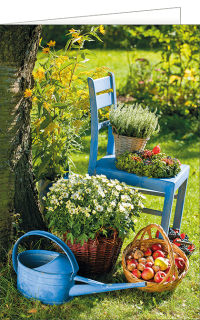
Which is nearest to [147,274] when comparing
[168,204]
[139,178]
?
[168,204]

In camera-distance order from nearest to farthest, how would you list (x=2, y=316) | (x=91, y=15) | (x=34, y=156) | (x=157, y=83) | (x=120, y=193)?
(x=2, y=316) < (x=91, y=15) < (x=120, y=193) < (x=34, y=156) < (x=157, y=83)

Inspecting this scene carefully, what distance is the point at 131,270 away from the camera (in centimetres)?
212

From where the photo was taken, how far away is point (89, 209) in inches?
78.8

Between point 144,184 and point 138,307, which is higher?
point 144,184

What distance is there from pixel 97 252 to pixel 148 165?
68 centimetres

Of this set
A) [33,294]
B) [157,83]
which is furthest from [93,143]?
[157,83]

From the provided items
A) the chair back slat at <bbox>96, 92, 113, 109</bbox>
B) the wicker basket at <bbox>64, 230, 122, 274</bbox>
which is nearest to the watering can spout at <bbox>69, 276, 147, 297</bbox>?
the wicker basket at <bbox>64, 230, 122, 274</bbox>

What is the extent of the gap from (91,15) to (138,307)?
175 cm

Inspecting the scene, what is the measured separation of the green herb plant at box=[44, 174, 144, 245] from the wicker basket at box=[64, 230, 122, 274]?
5 centimetres

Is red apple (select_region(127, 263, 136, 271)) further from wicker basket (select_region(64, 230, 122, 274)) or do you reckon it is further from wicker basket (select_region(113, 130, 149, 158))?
wicker basket (select_region(113, 130, 149, 158))

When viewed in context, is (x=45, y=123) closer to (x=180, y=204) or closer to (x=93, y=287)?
(x=93, y=287)

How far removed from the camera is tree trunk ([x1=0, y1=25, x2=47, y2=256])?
206 centimetres

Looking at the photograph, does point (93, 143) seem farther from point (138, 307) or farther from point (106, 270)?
point (138, 307)

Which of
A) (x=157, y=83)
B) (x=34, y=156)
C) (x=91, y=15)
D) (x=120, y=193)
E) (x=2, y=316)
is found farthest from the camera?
(x=157, y=83)
